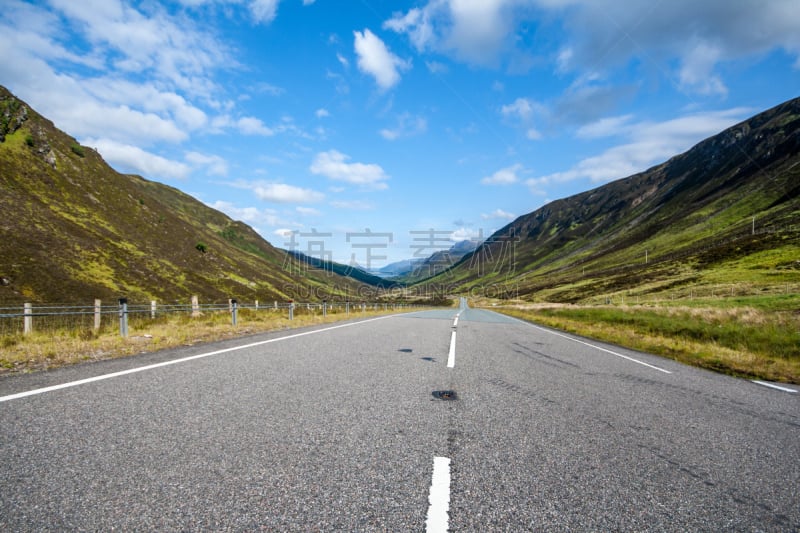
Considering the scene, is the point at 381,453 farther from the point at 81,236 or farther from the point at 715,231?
the point at 715,231

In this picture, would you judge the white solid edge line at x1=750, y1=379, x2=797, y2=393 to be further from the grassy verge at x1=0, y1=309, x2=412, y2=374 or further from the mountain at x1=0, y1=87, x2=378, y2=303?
the mountain at x1=0, y1=87, x2=378, y2=303

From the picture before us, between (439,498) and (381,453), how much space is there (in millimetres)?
837

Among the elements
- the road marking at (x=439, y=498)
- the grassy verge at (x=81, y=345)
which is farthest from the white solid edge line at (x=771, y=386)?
the grassy verge at (x=81, y=345)

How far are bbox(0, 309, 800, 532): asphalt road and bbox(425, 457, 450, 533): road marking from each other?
0.05 feet

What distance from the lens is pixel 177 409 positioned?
4215 mm

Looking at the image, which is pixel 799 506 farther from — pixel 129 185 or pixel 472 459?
pixel 129 185

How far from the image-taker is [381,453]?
3.20m

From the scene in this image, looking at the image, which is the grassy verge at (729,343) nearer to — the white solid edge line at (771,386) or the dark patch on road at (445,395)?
the white solid edge line at (771,386)

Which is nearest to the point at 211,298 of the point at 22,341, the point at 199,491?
the point at 22,341

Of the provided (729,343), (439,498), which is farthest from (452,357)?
(729,343)

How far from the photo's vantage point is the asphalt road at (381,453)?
91.2 inches

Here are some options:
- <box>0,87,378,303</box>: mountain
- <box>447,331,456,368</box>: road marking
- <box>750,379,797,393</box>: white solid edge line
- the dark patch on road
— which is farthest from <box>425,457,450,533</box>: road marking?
<box>0,87,378,303</box>: mountain

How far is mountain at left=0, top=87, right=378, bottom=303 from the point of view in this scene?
40.0 m

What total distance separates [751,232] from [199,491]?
12102 cm
